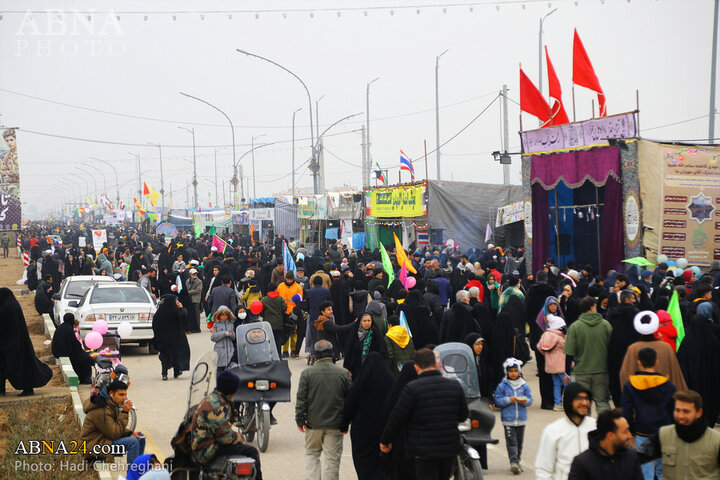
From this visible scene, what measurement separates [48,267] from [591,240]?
53.2ft

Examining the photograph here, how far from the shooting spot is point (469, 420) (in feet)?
24.9

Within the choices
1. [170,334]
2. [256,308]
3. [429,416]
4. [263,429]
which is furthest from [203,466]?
[170,334]

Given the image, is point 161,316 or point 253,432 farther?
point 161,316

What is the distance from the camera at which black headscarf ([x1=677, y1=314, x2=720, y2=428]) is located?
29.2 feet

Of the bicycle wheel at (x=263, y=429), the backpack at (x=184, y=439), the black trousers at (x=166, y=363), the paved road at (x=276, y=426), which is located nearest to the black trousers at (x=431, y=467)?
the backpack at (x=184, y=439)

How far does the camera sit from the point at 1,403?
38.0ft

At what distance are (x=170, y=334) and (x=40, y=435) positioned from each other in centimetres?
374

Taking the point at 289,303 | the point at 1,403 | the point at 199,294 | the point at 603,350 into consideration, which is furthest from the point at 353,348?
the point at 199,294

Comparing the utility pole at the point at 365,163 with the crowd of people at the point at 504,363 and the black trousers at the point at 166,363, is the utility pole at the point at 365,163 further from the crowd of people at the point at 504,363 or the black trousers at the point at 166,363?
the black trousers at the point at 166,363

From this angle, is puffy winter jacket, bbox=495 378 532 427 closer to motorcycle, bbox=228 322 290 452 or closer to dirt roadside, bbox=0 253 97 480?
motorcycle, bbox=228 322 290 452

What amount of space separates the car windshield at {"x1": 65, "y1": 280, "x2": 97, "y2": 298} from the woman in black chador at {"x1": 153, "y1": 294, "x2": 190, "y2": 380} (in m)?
5.51

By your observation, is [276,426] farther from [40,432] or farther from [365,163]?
[365,163]

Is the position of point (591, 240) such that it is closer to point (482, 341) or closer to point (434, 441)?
point (482, 341)

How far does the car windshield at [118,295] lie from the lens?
55.3 ft
